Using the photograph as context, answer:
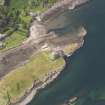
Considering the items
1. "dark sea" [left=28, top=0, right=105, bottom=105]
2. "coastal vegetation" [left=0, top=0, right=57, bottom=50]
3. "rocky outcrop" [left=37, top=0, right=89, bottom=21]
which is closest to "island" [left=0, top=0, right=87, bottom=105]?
"rocky outcrop" [left=37, top=0, right=89, bottom=21]

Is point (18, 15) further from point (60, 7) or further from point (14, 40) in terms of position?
point (60, 7)

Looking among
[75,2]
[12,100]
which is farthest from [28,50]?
[75,2]

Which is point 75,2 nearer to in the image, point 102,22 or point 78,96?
point 102,22

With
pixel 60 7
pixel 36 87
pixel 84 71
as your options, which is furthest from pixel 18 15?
pixel 36 87

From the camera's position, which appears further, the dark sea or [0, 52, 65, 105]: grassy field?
[0, 52, 65, 105]: grassy field

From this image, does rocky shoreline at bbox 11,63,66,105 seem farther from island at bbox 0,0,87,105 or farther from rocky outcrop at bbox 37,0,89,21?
rocky outcrop at bbox 37,0,89,21

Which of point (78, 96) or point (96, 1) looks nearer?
point (78, 96)
